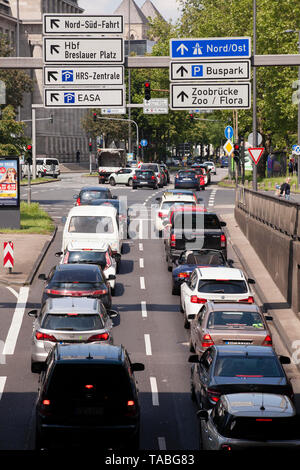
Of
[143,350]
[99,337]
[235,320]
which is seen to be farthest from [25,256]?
[235,320]

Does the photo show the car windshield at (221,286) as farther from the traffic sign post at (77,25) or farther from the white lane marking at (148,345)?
the traffic sign post at (77,25)

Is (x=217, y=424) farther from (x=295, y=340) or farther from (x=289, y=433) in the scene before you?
(x=295, y=340)

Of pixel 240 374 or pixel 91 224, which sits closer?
pixel 240 374

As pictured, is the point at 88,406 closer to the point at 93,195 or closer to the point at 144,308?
the point at 144,308

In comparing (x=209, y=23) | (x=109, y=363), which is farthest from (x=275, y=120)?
(x=109, y=363)

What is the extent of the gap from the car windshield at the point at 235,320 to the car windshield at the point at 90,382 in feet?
20.1

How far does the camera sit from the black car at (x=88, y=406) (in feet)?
37.8

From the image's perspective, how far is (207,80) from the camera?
21.6 meters

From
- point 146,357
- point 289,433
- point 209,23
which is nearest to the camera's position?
point 289,433

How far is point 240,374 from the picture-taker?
45.5ft

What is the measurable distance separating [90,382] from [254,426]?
2380mm

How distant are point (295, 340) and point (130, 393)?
10416mm

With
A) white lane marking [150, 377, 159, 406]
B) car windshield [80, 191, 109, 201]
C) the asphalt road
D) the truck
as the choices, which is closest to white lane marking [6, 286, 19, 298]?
the asphalt road

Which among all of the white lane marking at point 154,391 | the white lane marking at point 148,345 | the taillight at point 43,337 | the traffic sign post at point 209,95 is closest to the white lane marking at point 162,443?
the white lane marking at point 154,391
